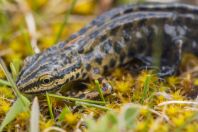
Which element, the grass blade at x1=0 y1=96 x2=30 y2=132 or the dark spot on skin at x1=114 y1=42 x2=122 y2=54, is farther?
the dark spot on skin at x1=114 y1=42 x2=122 y2=54

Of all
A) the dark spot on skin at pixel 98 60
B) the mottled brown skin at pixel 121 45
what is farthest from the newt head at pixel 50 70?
the dark spot on skin at pixel 98 60

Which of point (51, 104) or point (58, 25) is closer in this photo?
point (51, 104)

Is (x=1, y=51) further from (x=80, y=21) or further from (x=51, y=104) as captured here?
(x=51, y=104)

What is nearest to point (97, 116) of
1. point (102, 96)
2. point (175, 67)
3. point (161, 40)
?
point (102, 96)

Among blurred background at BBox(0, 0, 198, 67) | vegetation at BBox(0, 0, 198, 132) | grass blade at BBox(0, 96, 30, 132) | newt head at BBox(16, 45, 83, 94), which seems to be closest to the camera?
vegetation at BBox(0, 0, 198, 132)

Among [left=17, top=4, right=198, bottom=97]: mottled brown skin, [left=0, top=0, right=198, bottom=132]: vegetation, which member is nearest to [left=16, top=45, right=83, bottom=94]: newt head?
[left=17, top=4, right=198, bottom=97]: mottled brown skin

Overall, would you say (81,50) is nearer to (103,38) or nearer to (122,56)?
(103,38)

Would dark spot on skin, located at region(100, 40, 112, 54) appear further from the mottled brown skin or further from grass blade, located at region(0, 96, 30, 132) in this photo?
grass blade, located at region(0, 96, 30, 132)
